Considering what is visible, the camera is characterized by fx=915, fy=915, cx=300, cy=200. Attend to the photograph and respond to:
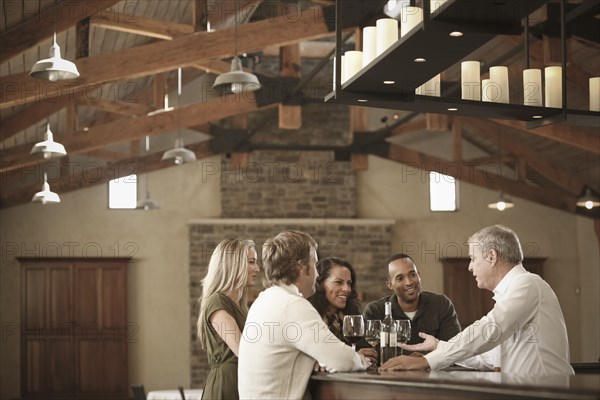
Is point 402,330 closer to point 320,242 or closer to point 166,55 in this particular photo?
point 166,55

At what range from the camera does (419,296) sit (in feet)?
17.8

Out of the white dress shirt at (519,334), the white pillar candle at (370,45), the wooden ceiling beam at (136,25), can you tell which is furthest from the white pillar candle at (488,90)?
the wooden ceiling beam at (136,25)

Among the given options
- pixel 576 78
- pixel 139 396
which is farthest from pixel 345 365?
pixel 576 78

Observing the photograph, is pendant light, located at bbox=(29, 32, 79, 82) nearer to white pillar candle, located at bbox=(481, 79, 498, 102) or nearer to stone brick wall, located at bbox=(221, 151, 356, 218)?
white pillar candle, located at bbox=(481, 79, 498, 102)

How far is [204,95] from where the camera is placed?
51.8ft

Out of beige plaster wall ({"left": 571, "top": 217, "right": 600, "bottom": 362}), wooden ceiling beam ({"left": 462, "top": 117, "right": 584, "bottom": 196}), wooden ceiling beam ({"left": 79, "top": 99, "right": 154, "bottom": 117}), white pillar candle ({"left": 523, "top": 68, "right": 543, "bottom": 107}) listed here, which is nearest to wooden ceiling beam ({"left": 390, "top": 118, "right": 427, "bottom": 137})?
wooden ceiling beam ({"left": 462, "top": 117, "right": 584, "bottom": 196})

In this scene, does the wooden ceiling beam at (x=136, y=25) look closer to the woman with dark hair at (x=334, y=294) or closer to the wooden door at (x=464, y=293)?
the woman with dark hair at (x=334, y=294)

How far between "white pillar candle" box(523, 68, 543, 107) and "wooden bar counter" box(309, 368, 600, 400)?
177 centimetres

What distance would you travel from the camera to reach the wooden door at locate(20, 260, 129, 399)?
15.2 metres

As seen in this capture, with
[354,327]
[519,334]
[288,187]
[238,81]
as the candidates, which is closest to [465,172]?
[288,187]

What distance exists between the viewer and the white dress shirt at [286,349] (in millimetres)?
3566

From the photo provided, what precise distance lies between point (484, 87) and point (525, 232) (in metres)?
12.2

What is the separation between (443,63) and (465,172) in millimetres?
11518

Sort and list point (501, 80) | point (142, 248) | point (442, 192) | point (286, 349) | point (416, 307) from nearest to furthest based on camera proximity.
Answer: point (286, 349), point (501, 80), point (416, 307), point (142, 248), point (442, 192)
